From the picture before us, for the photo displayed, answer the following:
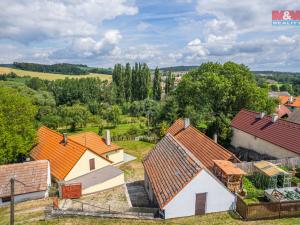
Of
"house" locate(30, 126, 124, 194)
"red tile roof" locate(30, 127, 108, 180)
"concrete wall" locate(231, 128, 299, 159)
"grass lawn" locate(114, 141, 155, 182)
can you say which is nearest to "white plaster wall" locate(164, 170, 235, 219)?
"house" locate(30, 126, 124, 194)

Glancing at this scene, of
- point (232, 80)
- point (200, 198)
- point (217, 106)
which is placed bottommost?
point (200, 198)

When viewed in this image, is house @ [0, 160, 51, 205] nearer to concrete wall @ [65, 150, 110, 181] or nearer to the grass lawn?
concrete wall @ [65, 150, 110, 181]

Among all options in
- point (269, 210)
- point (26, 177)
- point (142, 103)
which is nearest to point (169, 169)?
point (269, 210)

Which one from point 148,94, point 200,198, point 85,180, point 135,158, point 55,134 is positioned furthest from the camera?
point 148,94

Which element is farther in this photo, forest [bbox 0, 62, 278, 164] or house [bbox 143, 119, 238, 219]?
forest [bbox 0, 62, 278, 164]

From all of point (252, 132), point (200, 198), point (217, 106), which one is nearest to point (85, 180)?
point (200, 198)

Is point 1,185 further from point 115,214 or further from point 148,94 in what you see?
point 148,94

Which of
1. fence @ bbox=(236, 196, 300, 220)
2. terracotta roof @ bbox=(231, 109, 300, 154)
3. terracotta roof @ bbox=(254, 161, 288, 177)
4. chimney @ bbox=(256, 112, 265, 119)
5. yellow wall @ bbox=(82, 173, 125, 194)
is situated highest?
chimney @ bbox=(256, 112, 265, 119)
